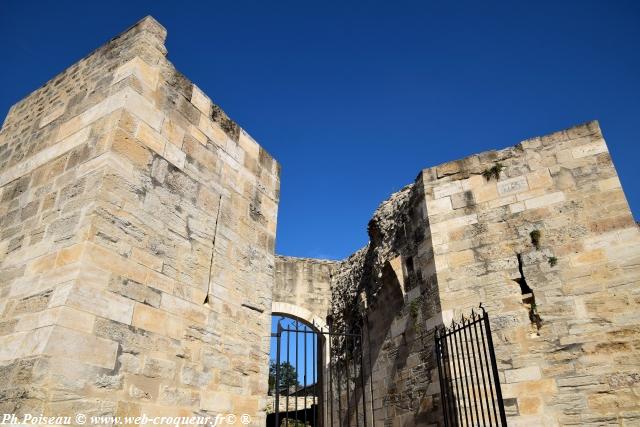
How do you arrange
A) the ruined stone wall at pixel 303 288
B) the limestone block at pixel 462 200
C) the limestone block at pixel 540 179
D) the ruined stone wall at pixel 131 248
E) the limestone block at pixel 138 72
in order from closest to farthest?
the ruined stone wall at pixel 131 248 → the limestone block at pixel 138 72 → the limestone block at pixel 540 179 → the limestone block at pixel 462 200 → the ruined stone wall at pixel 303 288

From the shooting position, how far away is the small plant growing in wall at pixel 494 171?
661 centimetres

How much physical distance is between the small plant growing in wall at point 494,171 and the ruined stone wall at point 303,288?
6.23m

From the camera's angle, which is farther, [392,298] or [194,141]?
[392,298]

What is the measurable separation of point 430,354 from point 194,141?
429 centimetres

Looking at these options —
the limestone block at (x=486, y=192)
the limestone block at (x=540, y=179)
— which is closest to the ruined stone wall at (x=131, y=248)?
the limestone block at (x=486, y=192)

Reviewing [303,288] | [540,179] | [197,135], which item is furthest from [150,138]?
[303,288]

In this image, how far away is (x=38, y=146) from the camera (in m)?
4.22

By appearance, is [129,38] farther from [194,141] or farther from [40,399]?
[40,399]

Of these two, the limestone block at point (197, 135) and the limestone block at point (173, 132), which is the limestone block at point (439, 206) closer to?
the limestone block at point (197, 135)

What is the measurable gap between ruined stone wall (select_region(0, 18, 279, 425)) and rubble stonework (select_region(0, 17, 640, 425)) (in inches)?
0.6

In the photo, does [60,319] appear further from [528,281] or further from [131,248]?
[528,281]

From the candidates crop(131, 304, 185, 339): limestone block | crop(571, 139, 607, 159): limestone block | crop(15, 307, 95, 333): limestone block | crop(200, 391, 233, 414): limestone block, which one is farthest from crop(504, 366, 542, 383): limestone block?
crop(15, 307, 95, 333): limestone block

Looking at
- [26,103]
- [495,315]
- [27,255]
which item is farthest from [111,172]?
[495,315]

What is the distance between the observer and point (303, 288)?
11.9m
